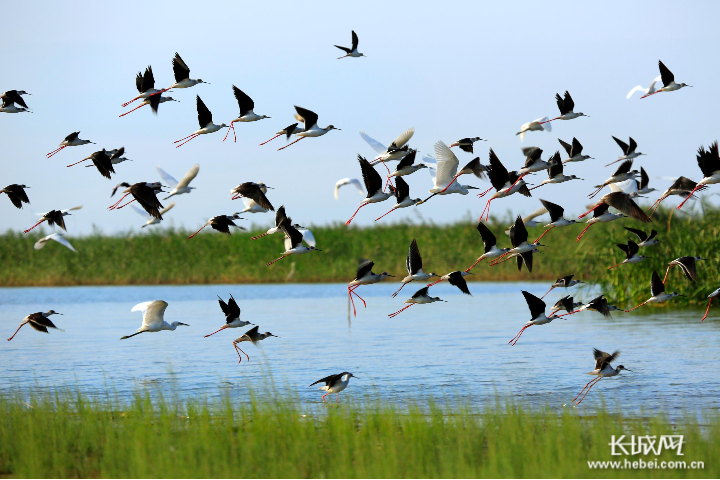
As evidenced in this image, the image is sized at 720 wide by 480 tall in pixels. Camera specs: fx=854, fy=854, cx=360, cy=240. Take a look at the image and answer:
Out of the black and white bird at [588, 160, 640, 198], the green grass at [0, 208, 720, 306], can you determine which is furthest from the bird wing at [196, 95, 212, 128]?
the green grass at [0, 208, 720, 306]

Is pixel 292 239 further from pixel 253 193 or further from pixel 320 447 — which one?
pixel 320 447

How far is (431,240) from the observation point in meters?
37.1

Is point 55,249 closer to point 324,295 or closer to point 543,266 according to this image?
point 324,295

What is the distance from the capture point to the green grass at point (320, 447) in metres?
7.49

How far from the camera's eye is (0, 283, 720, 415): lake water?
13.4 meters

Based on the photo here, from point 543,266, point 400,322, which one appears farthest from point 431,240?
point 400,322

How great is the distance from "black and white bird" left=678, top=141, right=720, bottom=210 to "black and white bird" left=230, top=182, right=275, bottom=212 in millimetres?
5926

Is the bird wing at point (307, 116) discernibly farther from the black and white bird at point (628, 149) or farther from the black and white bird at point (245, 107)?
the black and white bird at point (628, 149)

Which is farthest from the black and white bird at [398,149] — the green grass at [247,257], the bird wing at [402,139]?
the green grass at [247,257]

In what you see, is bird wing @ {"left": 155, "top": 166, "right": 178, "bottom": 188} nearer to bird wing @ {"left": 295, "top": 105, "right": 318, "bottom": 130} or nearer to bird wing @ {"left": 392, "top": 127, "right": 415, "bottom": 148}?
bird wing @ {"left": 295, "top": 105, "right": 318, "bottom": 130}

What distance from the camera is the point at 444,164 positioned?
1248cm

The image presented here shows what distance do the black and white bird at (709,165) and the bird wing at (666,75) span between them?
190 cm

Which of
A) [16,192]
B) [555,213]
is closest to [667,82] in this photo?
[555,213]

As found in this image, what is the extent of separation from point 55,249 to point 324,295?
13344mm
